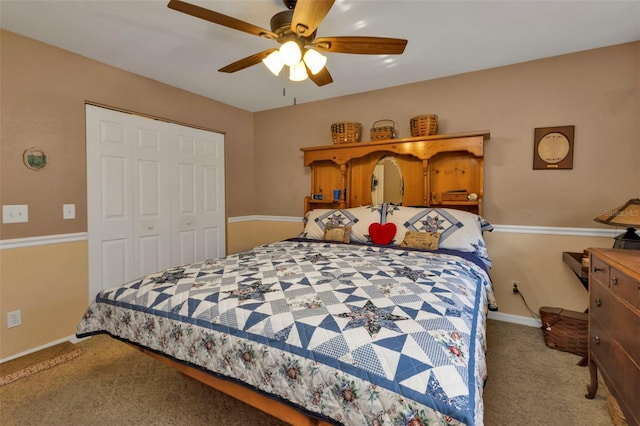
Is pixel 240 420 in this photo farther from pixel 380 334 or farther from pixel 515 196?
pixel 515 196

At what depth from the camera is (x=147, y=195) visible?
3150 mm

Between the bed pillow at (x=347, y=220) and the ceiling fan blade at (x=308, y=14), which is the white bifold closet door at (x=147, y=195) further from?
the ceiling fan blade at (x=308, y=14)

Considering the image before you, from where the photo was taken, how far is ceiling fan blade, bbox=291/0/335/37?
1408 millimetres

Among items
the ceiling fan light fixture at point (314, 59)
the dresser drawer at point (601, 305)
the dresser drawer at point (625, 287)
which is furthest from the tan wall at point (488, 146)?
the ceiling fan light fixture at point (314, 59)

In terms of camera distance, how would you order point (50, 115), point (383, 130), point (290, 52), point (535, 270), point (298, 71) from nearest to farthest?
1. point (290, 52)
2. point (298, 71)
3. point (50, 115)
4. point (535, 270)
5. point (383, 130)

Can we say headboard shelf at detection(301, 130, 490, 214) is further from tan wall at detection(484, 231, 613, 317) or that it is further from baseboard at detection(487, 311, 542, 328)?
baseboard at detection(487, 311, 542, 328)

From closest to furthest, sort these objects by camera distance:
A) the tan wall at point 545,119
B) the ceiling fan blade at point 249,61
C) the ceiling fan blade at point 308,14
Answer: the ceiling fan blade at point 308,14 → the ceiling fan blade at point 249,61 → the tan wall at point 545,119

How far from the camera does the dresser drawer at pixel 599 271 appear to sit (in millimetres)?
1587

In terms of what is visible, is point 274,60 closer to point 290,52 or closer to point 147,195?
point 290,52

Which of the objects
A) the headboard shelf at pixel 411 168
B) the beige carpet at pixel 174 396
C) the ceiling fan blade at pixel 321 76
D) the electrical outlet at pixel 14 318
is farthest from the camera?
the headboard shelf at pixel 411 168

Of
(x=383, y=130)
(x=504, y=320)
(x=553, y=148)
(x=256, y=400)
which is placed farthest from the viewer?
(x=383, y=130)

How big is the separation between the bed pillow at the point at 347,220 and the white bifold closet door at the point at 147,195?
4.38ft

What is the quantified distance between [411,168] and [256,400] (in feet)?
8.90

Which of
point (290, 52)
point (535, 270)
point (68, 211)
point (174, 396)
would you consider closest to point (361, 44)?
point (290, 52)
